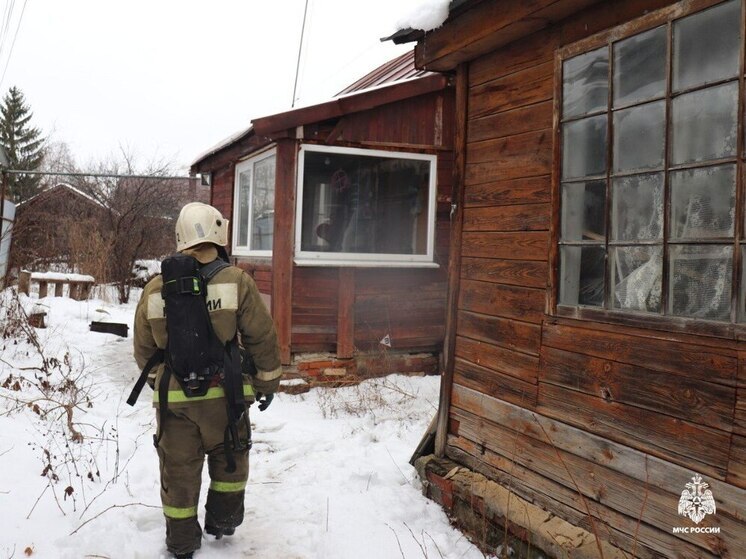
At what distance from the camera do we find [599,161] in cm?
288

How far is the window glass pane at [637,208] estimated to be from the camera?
2564 mm

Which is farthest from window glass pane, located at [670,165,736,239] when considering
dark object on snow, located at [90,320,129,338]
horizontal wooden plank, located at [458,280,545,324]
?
dark object on snow, located at [90,320,129,338]

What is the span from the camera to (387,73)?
8898mm

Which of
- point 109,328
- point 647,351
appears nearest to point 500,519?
point 647,351

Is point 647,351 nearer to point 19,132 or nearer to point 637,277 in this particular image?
point 637,277

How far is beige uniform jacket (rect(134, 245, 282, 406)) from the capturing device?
10.1 feet

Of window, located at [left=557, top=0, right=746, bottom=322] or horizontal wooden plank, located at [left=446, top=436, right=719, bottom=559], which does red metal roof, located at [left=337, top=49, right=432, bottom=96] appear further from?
horizontal wooden plank, located at [left=446, top=436, right=719, bottom=559]

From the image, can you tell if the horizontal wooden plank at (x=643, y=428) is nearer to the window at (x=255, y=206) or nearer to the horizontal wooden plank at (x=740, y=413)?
the horizontal wooden plank at (x=740, y=413)

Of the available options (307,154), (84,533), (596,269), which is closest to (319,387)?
(307,154)

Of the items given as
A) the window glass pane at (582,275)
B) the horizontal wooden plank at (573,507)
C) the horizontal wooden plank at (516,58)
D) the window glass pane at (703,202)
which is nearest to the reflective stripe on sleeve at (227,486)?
the horizontal wooden plank at (573,507)

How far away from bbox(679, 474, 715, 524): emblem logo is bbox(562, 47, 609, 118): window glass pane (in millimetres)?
1753

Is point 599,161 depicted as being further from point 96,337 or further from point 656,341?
point 96,337

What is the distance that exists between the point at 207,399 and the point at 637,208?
233 centimetres

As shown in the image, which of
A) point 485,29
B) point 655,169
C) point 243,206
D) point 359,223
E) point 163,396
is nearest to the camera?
point 655,169
